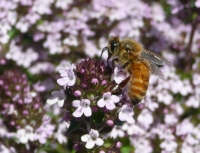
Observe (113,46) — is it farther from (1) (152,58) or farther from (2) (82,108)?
(2) (82,108)

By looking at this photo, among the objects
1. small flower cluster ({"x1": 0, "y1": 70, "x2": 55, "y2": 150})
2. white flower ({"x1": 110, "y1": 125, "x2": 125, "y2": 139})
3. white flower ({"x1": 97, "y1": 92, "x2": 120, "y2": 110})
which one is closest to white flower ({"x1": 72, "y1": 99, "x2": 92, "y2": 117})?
white flower ({"x1": 97, "y1": 92, "x2": 120, "y2": 110})

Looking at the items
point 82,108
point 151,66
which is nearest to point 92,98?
point 82,108

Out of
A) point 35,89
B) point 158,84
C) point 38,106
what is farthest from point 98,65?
point 158,84

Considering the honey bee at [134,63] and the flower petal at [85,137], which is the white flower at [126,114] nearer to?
the honey bee at [134,63]

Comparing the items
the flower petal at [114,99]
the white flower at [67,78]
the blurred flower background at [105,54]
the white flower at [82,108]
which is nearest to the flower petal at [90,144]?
the white flower at [82,108]

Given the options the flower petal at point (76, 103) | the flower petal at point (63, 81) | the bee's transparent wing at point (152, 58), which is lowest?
the flower petal at point (76, 103)

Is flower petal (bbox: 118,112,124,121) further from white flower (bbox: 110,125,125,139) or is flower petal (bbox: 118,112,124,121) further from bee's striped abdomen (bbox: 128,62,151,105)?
white flower (bbox: 110,125,125,139)

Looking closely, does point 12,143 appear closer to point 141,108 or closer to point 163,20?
point 141,108
